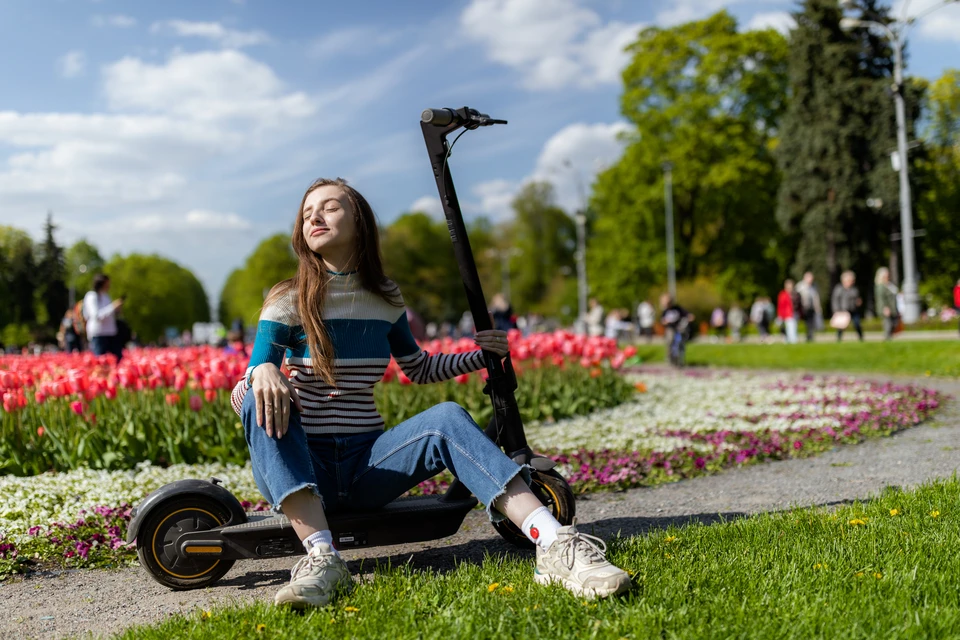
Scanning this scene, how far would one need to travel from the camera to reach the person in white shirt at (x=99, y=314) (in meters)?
11.1

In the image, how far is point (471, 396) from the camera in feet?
27.2

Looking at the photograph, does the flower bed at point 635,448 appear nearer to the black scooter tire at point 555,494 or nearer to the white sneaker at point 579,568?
the black scooter tire at point 555,494

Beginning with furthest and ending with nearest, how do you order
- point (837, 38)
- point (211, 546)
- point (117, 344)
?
point (837, 38)
point (117, 344)
point (211, 546)

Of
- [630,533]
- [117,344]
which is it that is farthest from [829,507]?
[117,344]

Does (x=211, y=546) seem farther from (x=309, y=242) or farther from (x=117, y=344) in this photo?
(x=117, y=344)

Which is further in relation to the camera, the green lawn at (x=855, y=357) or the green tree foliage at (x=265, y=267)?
the green tree foliage at (x=265, y=267)

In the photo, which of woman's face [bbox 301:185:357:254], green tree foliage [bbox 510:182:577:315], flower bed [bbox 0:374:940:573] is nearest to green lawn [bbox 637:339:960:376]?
flower bed [bbox 0:374:940:573]

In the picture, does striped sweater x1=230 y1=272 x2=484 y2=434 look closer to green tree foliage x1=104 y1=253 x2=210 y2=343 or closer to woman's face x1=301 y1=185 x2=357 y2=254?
woman's face x1=301 y1=185 x2=357 y2=254

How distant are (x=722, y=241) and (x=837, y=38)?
9.75 meters

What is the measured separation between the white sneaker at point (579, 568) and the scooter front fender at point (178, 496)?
1.23 meters

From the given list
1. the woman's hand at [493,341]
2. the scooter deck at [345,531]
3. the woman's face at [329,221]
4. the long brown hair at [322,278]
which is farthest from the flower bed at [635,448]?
the woman's hand at [493,341]

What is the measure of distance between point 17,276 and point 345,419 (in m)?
13.3

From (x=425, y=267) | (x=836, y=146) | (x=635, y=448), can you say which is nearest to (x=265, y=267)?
(x=425, y=267)

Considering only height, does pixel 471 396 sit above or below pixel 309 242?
below
